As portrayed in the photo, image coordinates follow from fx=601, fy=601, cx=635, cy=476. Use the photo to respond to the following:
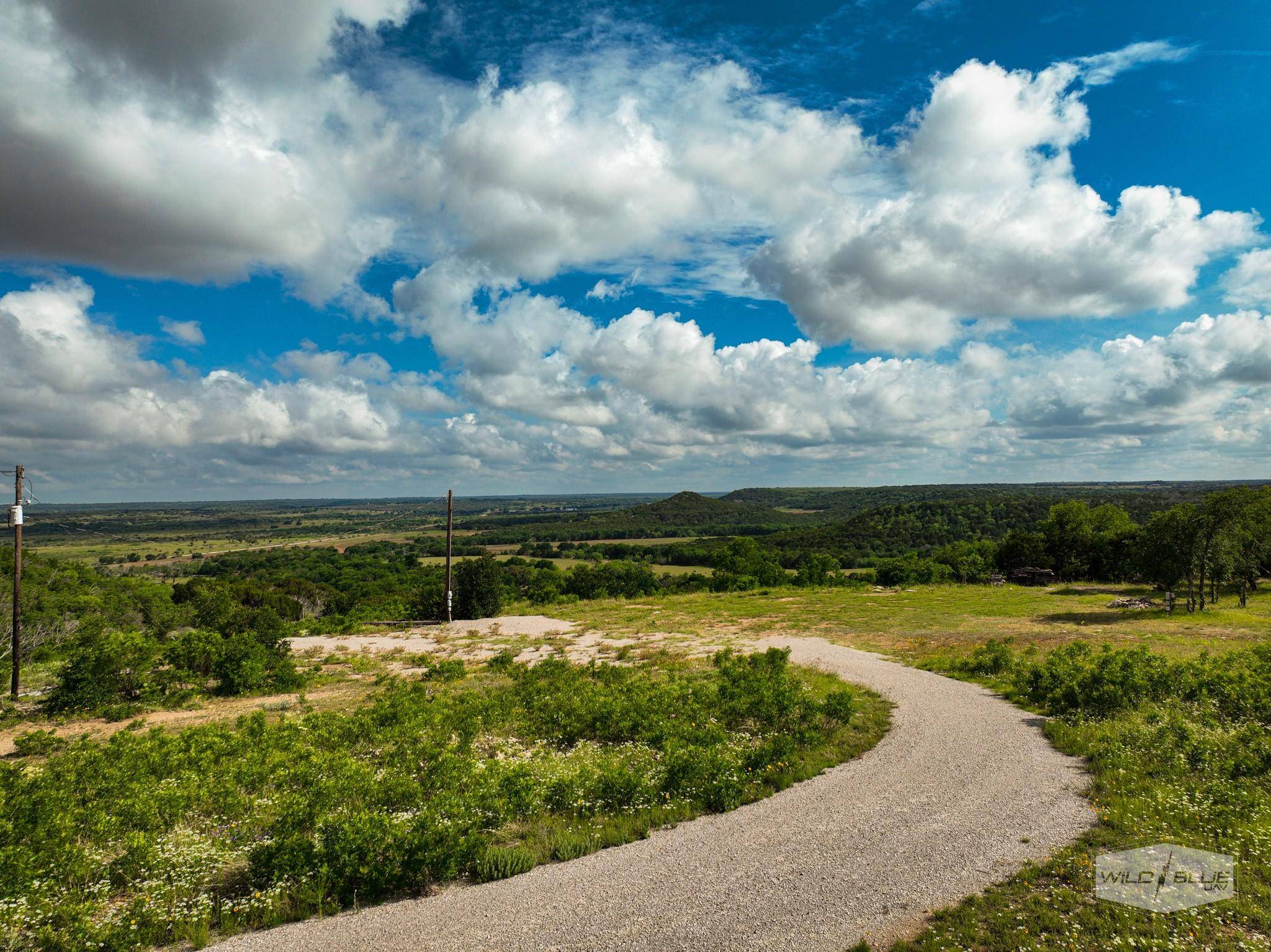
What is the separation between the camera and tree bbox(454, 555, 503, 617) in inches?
1544

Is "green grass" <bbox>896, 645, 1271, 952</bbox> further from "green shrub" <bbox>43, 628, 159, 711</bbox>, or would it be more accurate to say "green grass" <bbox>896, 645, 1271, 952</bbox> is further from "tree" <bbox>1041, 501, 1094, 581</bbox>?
"tree" <bbox>1041, 501, 1094, 581</bbox>

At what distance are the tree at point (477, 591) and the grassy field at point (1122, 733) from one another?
7.69 meters

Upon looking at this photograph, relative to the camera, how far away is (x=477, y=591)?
39375mm

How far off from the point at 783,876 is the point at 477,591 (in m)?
34.4

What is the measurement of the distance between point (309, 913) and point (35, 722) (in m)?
16.8

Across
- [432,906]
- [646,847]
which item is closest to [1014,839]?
[646,847]

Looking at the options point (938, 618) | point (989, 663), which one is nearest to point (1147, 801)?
point (989, 663)

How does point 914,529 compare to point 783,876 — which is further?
point 914,529

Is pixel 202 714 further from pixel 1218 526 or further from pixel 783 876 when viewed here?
pixel 1218 526

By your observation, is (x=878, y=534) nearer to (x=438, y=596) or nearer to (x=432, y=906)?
(x=438, y=596)

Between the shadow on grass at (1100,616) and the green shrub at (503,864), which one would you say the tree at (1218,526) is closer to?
the shadow on grass at (1100,616)

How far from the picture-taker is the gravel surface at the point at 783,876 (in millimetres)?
6301

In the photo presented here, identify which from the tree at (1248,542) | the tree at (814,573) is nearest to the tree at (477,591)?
the tree at (814,573)

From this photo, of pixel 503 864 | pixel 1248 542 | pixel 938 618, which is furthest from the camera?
pixel 1248 542
